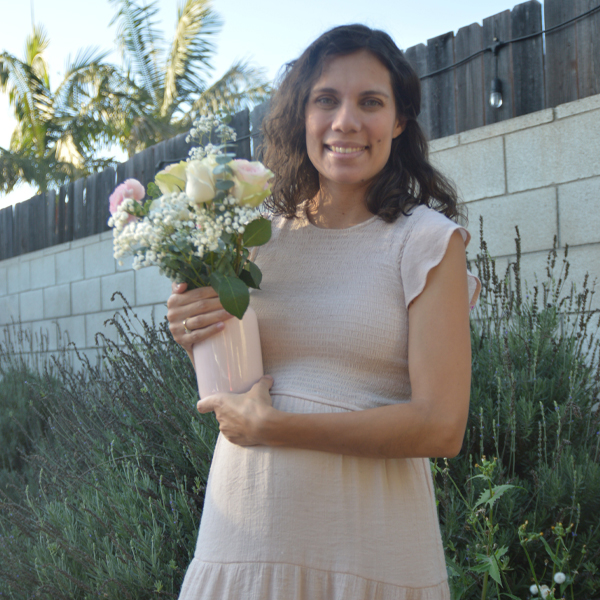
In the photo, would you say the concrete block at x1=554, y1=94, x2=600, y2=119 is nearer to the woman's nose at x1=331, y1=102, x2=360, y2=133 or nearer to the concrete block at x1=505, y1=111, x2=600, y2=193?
the concrete block at x1=505, y1=111, x2=600, y2=193

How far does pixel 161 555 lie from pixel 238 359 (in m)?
1.24

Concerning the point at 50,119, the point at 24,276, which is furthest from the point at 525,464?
the point at 50,119

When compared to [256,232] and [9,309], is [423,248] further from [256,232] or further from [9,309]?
[9,309]

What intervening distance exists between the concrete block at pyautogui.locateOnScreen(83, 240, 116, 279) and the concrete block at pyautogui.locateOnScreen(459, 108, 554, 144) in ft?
12.3

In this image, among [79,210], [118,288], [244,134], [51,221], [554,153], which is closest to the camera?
[554,153]

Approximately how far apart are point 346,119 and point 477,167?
94.8 inches

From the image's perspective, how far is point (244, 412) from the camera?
117cm

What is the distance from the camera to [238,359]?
1.27m

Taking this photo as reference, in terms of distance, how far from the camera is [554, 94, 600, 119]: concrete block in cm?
303

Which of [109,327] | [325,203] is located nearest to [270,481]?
[325,203]

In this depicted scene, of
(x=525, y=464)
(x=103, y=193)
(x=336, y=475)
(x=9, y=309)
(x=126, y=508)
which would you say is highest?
(x=103, y=193)

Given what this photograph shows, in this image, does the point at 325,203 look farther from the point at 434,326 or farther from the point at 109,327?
the point at 109,327

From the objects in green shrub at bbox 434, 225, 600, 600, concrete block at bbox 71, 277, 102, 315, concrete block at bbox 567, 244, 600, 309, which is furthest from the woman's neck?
concrete block at bbox 71, 277, 102, 315

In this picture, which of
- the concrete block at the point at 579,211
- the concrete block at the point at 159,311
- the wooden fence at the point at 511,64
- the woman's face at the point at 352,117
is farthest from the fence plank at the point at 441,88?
the concrete block at the point at 159,311
